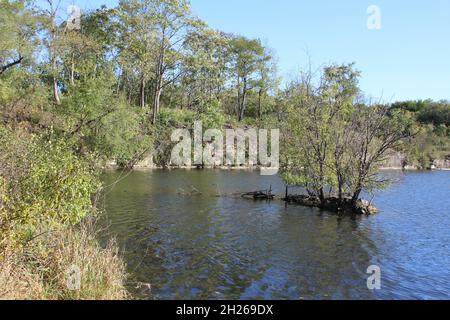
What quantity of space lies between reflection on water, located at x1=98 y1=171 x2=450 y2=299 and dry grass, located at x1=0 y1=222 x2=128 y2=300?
1849 millimetres

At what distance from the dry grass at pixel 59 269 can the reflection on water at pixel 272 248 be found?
6.07 ft

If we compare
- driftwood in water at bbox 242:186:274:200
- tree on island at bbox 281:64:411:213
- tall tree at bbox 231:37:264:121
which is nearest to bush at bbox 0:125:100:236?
tree on island at bbox 281:64:411:213

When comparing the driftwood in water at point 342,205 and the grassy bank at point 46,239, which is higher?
the grassy bank at point 46,239

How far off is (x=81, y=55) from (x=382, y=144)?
4477cm

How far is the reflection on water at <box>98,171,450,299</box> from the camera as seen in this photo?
43.3ft

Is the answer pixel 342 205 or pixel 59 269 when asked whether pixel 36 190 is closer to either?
pixel 59 269

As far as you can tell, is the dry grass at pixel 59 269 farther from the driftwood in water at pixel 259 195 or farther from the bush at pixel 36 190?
the driftwood in water at pixel 259 195

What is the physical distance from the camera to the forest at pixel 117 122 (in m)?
10.5

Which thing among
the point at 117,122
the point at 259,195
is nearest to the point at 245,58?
the point at 117,122

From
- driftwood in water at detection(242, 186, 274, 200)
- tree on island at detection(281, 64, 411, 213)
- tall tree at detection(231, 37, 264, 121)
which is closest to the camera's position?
tree on island at detection(281, 64, 411, 213)

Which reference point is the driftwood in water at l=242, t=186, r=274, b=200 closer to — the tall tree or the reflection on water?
the reflection on water

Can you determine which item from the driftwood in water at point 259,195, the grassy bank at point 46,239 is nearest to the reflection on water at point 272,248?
the driftwood in water at point 259,195

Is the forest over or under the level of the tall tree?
under
